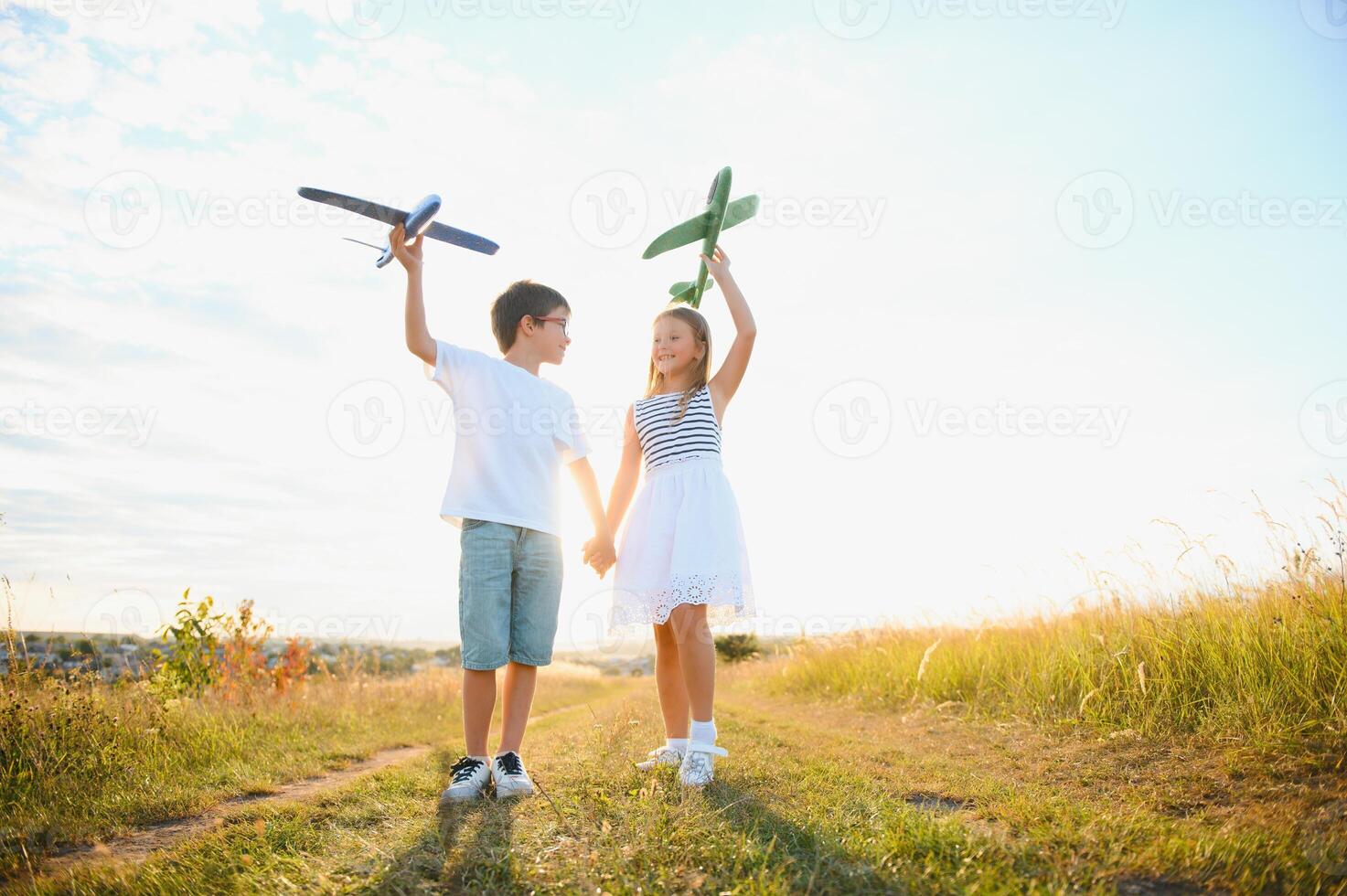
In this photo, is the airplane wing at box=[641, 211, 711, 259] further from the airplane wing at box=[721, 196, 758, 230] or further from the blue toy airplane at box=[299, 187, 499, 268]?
the blue toy airplane at box=[299, 187, 499, 268]

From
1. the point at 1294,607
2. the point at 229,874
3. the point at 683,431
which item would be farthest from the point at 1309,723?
the point at 229,874

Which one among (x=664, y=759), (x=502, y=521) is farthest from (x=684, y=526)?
(x=664, y=759)

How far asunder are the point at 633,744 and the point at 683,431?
1926 mm

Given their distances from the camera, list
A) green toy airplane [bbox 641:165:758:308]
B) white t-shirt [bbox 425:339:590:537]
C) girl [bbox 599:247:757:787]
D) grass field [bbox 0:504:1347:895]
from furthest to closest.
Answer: green toy airplane [bbox 641:165:758:308], white t-shirt [bbox 425:339:590:537], girl [bbox 599:247:757:787], grass field [bbox 0:504:1347:895]

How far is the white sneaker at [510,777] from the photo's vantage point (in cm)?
351

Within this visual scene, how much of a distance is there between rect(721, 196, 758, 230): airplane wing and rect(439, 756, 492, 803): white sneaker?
2956 millimetres

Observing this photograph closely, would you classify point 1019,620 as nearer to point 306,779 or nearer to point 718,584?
point 718,584

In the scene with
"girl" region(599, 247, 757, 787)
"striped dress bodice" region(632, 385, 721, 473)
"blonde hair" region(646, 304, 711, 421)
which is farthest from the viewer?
"blonde hair" region(646, 304, 711, 421)

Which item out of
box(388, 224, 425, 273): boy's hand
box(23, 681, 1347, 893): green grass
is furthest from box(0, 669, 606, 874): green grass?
box(388, 224, 425, 273): boy's hand

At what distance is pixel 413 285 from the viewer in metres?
3.83

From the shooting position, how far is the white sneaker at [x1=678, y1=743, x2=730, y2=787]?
346cm

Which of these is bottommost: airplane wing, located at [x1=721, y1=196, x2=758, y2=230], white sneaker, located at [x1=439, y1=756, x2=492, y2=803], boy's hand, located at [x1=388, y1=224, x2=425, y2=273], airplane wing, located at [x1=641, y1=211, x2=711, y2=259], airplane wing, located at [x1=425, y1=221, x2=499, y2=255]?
white sneaker, located at [x1=439, y1=756, x2=492, y2=803]

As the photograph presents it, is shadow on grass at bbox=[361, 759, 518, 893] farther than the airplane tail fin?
No

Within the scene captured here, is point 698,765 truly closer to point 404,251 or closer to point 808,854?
point 808,854
